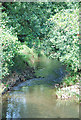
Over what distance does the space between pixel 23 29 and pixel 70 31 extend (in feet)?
16.2

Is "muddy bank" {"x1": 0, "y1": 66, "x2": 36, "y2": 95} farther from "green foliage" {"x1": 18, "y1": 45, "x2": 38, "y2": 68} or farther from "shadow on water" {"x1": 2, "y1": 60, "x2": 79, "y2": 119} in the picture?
"green foliage" {"x1": 18, "y1": 45, "x2": 38, "y2": 68}

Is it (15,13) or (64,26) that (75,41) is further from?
(15,13)

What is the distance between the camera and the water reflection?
27.3 ft

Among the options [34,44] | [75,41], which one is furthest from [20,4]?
[75,41]

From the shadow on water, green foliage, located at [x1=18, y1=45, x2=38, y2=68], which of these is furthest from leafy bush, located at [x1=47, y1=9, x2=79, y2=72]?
green foliage, located at [x1=18, y1=45, x2=38, y2=68]

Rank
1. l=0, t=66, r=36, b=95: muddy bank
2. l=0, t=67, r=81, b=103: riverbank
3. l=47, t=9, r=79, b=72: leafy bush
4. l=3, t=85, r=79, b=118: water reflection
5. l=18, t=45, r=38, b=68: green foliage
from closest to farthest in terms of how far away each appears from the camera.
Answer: l=3, t=85, r=79, b=118: water reflection → l=0, t=67, r=81, b=103: riverbank → l=47, t=9, r=79, b=72: leafy bush → l=0, t=66, r=36, b=95: muddy bank → l=18, t=45, r=38, b=68: green foliage

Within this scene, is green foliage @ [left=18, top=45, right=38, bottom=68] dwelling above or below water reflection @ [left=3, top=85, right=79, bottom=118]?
above

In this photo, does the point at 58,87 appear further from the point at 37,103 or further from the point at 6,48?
the point at 6,48

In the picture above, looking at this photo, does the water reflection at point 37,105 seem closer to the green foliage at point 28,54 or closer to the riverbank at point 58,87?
the riverbank at point 58,87

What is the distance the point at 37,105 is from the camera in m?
9.23

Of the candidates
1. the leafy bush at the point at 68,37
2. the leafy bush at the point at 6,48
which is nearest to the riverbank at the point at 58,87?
the leafy bush at the point at 6,48

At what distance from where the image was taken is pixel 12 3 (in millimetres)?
13859

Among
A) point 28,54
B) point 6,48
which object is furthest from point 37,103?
point 28,54

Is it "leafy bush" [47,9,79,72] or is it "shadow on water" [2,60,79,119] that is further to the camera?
"leafy bush" [47,9,79,72]
